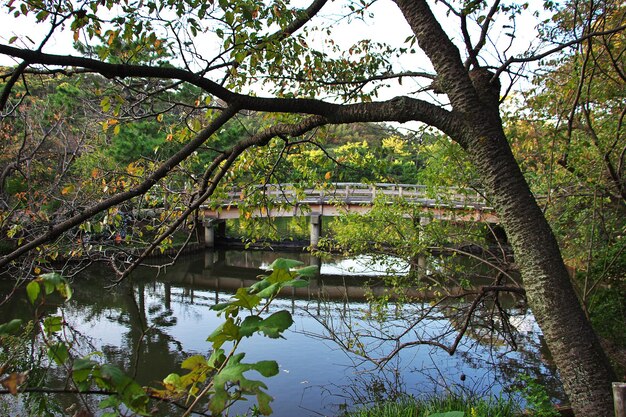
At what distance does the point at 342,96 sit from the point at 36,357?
6.10 meters

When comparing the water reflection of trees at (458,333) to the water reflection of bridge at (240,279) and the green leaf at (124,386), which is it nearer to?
the water reflection of bridge at (240,279)

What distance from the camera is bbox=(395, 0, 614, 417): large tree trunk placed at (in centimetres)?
230

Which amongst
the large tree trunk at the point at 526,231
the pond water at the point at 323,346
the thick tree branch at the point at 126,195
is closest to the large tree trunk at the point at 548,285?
the large tree trunk at the point at 526,231

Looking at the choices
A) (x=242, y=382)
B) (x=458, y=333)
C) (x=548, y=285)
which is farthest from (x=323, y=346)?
(x=242, y=382)

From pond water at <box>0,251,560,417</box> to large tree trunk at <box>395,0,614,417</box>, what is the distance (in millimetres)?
2168

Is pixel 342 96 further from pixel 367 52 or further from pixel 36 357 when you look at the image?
pixel 36 357

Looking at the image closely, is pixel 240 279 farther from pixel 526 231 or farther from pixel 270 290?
pixel 270 290

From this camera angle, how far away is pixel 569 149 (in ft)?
14.9

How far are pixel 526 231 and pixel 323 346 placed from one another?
6.21 metres

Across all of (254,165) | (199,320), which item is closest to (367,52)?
(254,165)

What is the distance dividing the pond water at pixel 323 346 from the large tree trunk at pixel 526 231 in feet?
7.11

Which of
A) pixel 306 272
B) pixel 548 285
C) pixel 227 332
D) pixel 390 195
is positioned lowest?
pixel 548 285

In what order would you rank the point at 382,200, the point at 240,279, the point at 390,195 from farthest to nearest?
the point at 240,279
the point at 390,195
the point at 382,200

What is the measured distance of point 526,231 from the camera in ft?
7.95
